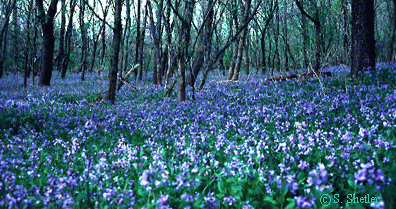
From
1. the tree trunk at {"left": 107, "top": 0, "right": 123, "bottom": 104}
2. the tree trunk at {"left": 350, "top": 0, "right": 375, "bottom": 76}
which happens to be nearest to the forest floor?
the tree trunk at {"left": 350, "top": 0, "right": 375, "bottom": 76}

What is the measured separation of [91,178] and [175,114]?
439 cm

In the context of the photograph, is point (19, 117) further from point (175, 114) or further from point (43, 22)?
point (43, 22)

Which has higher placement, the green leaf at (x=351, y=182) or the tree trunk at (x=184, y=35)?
the tree trunk at (x=184, y=35)

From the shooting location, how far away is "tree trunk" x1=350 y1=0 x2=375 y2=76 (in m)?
9.98

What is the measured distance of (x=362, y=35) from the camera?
10055 mm

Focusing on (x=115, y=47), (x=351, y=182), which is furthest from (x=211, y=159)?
(x=115, y=47)

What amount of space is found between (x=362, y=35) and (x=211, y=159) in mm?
8444

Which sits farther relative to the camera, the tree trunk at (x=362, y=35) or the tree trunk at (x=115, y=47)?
the tree trunk at (x=115, y=47)

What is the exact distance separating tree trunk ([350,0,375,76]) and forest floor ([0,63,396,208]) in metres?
2.14

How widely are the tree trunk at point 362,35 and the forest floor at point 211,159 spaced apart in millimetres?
2137

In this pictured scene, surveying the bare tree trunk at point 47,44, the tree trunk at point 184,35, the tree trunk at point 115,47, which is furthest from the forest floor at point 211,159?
the bare tree trunk at point 47,44

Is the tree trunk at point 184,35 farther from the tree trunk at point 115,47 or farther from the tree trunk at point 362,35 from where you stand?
the tree trunk at point 362,35

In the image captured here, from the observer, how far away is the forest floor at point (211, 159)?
279 cm

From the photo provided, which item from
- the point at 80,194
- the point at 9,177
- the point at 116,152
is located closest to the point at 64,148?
the point at 116,152
